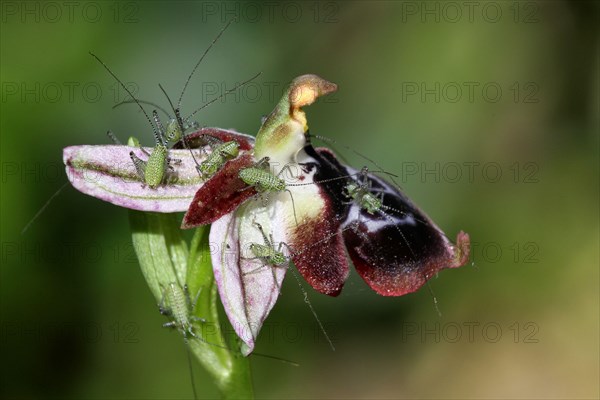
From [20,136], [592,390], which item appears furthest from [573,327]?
[20,136]

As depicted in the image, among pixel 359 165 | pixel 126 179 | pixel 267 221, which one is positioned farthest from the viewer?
pixel 359 165

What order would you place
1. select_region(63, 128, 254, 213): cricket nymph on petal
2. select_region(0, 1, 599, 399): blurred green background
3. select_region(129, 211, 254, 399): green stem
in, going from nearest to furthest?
select_region(63, 128, 254, 213): cricket nymph on petal < select_region(129, 211, 254, 399): green stem < select_region(0, 1, 599, 399): blurred green background

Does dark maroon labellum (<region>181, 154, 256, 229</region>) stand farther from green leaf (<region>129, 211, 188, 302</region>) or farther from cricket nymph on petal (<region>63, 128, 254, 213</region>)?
green leaf (<region>129, 211, 188, 302</region>)

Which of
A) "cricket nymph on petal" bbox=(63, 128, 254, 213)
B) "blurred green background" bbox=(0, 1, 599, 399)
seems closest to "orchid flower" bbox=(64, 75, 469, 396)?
"cricket nymph on petal" bbox=(63, 128, 254, 213)

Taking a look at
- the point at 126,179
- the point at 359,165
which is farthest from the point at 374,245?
the point at 359,165

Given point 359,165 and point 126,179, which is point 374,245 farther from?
point 359,165

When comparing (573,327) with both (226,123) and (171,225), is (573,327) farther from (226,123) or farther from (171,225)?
(171,225)
